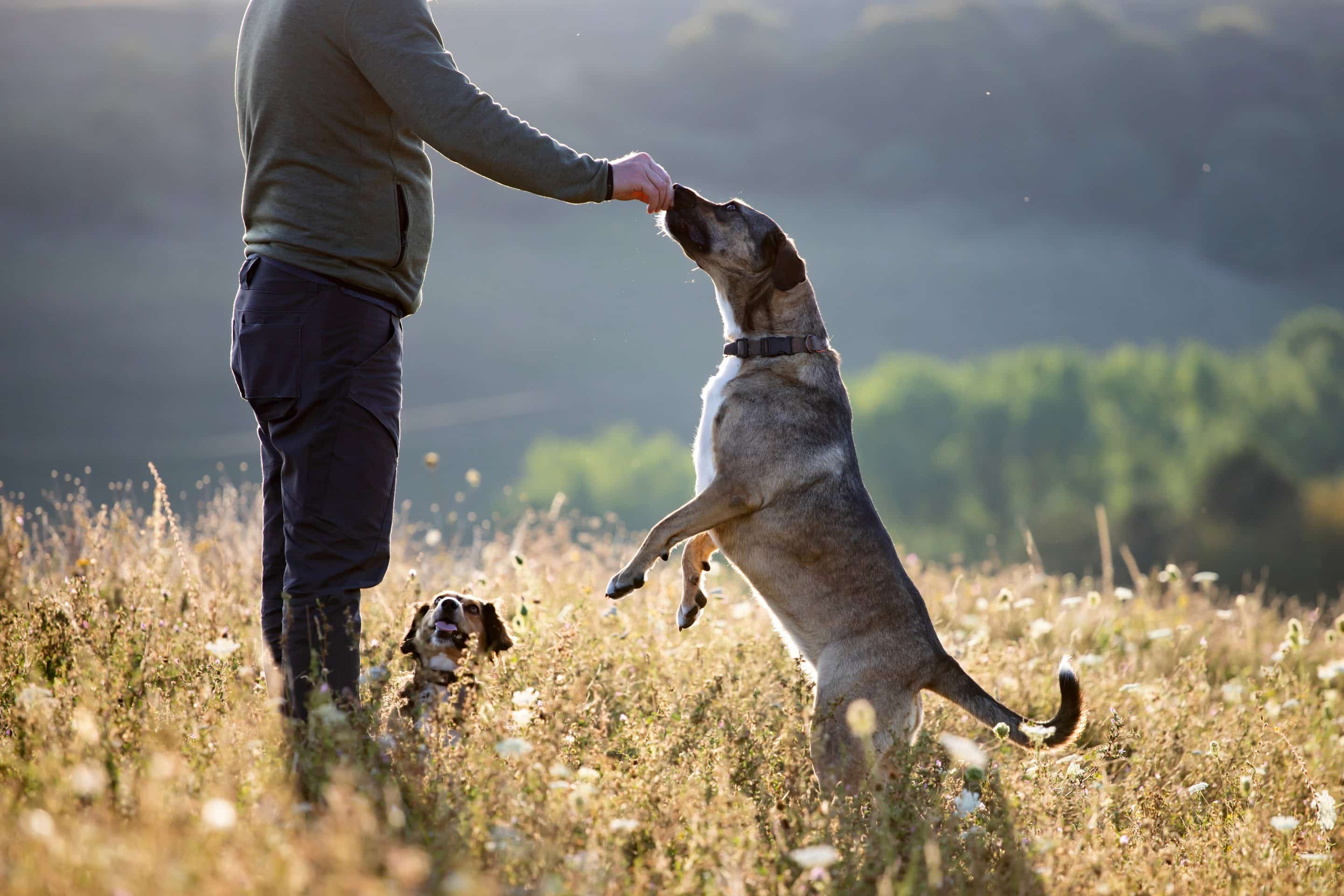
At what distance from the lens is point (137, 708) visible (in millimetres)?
3326

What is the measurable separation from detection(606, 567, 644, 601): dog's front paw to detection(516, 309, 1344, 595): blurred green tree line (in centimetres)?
1874

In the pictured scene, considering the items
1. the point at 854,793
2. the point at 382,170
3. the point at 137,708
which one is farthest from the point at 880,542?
the point at 137,708

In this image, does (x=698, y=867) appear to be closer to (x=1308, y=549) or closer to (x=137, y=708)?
(x=137, y=708)

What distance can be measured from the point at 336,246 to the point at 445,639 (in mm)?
1556

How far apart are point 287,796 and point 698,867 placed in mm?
995

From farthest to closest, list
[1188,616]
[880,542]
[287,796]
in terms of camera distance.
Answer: [1188,616]
[880,542]
[287,796]

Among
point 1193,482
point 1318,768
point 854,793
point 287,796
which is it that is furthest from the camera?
point 1193,482

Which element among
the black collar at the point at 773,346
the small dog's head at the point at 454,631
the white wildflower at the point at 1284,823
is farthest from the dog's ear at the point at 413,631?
the white wildflower at the point at 1284,823

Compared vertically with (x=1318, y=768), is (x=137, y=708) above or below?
above

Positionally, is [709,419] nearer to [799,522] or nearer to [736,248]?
[799,522]

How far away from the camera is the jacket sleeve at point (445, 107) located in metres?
2.99

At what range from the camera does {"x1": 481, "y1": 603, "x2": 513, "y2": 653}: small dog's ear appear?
4.02m

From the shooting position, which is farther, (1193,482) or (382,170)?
(1193,482)

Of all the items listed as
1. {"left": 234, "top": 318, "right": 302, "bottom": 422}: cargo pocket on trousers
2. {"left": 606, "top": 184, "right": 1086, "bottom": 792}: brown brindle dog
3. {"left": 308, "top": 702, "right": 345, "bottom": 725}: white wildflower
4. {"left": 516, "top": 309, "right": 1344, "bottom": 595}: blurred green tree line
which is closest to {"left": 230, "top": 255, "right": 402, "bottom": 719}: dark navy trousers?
{"left": 234, "top": 318, "right": 302, "bottom": 422}: cargo pocket on trousers
